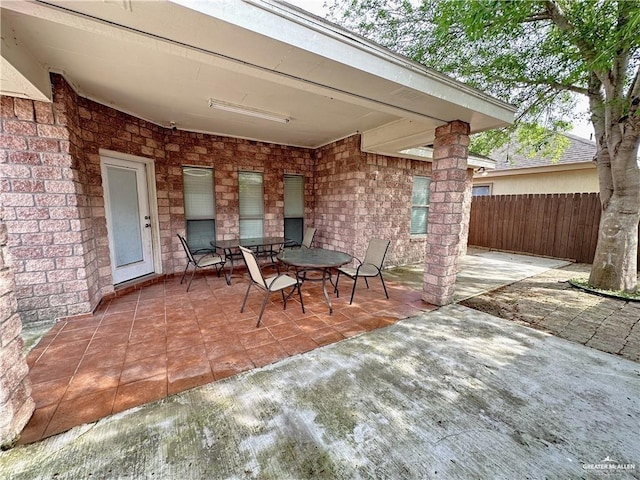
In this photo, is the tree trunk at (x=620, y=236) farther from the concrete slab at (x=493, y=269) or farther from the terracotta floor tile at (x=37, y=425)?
the terracotta floor tile at (x=37, y=425)

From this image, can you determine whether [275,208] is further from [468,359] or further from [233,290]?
[468,359]

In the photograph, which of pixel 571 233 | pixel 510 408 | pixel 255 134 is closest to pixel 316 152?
pixel 255 134

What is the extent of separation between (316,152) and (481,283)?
4250mm

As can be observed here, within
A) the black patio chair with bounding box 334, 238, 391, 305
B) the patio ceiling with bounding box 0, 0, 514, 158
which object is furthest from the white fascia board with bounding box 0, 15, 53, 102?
the black patio chair with bounding box 334, 238, 391, 305

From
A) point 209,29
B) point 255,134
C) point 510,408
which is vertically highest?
point 255,134

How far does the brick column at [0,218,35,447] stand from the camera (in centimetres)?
133

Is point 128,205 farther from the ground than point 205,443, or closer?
farther from the ground

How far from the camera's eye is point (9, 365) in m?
1.37

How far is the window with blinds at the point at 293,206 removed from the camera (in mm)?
5762

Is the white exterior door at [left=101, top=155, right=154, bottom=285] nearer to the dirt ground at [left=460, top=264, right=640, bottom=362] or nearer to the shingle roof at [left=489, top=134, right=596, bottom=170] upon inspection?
the dirt ground at [left=460, top=264, right=640, bottom=362]

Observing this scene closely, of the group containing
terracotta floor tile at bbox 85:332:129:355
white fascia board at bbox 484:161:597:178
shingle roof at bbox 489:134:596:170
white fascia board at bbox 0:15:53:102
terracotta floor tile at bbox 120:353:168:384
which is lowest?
terracotta floor tile at bbox 120:353:168:384

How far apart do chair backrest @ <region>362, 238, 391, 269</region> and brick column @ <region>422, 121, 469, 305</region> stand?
59 centimetres

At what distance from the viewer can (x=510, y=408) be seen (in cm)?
167

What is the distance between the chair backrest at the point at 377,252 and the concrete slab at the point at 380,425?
1.58 metres
